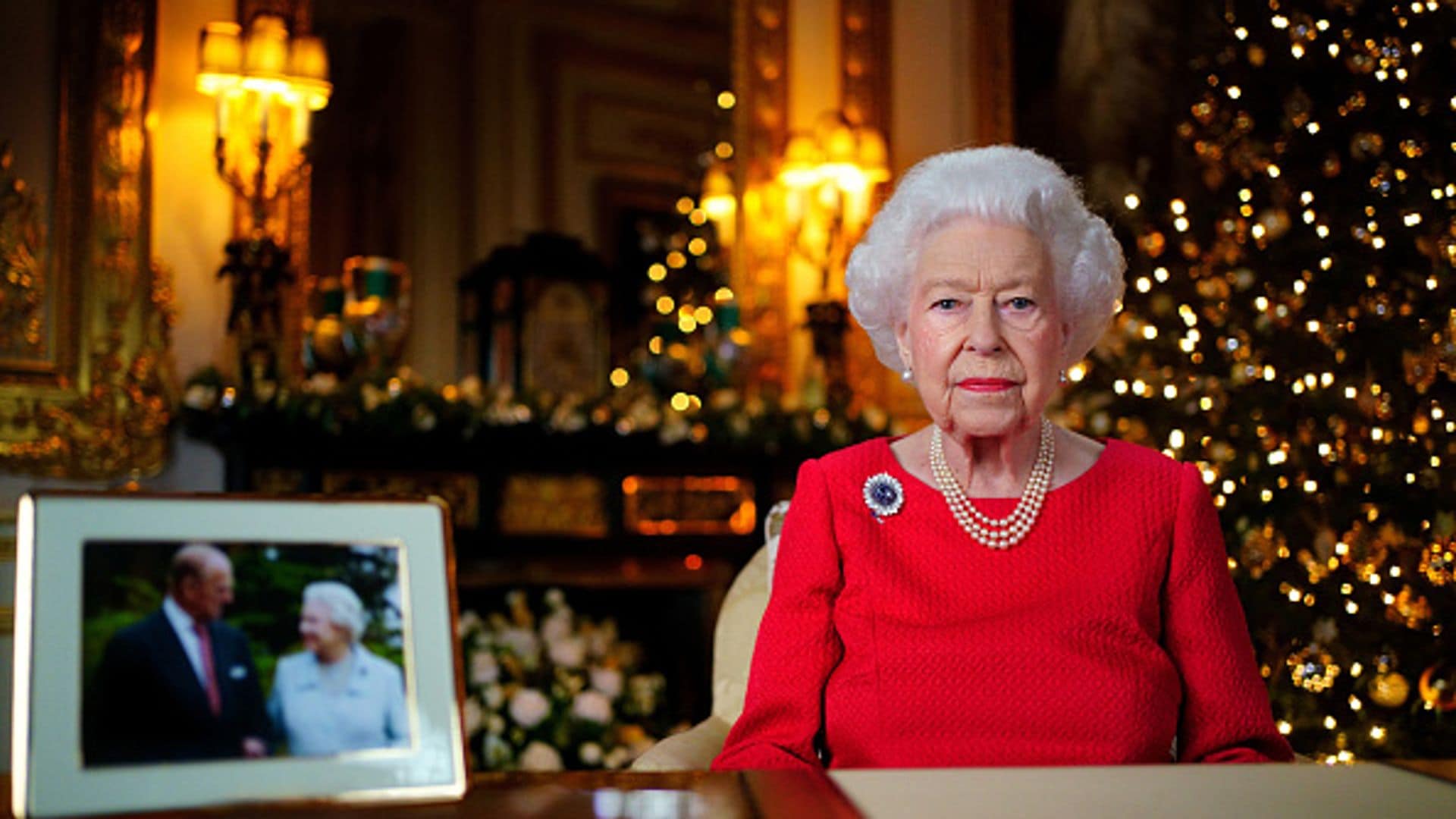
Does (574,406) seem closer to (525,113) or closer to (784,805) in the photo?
(525,113)

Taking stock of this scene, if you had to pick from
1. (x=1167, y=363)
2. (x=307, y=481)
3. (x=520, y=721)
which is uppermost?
(x=1167, y=363)

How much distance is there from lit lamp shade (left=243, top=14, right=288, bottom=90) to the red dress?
328 centimetres

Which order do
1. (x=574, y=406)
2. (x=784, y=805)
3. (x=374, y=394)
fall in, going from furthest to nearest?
(x=574, y=406), (x=374, y=394), (x=784, y=805)

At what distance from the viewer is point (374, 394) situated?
443 cm

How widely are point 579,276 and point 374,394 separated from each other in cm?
96

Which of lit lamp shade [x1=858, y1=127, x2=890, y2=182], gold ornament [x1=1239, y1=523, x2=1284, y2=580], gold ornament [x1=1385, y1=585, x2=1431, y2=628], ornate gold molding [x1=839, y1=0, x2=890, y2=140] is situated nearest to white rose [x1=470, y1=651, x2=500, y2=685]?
gold ornament [x1=1239, y1=523, x2=1284, y2=580]

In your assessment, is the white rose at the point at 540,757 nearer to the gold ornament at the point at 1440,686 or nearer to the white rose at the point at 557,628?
the white rose at the point at 557,628

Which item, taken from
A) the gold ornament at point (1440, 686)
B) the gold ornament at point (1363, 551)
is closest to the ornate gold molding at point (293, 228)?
the gold ornament at point (1363, 551)

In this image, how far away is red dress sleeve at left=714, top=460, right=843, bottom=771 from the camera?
5.49 feet

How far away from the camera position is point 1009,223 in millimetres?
1757

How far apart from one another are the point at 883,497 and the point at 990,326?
0.86ft

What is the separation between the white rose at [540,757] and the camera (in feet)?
A: 11.4

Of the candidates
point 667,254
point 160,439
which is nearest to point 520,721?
point 160,439

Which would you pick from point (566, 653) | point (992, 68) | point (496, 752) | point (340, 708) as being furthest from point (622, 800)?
point (992, 68)
